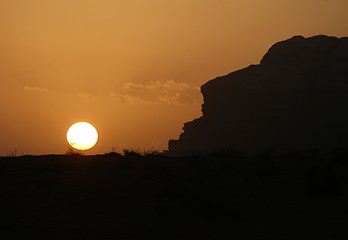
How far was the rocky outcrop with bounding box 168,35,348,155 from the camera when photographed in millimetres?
92875

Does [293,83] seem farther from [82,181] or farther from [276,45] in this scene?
[82,181]

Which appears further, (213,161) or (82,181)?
(213,161)

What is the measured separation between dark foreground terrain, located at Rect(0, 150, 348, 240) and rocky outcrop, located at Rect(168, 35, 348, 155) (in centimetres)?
7234

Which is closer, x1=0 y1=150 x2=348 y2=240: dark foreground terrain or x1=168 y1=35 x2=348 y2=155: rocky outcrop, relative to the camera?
x1=0 y1=150 x2=348 y2=240: dark foreground terrain

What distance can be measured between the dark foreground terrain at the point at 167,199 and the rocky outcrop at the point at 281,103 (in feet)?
237

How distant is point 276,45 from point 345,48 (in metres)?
16.2

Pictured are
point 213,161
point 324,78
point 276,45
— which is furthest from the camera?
point 276,45

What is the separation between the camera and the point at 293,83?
10662 centimetres

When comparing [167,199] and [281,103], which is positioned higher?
[281,103]

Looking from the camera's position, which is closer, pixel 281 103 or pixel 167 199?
pixel 167 199

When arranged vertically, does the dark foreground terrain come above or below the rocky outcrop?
below

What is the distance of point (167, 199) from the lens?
14.0 m

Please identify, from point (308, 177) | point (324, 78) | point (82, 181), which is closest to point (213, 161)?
point (308, 177)

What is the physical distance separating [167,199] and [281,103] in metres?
92.0
